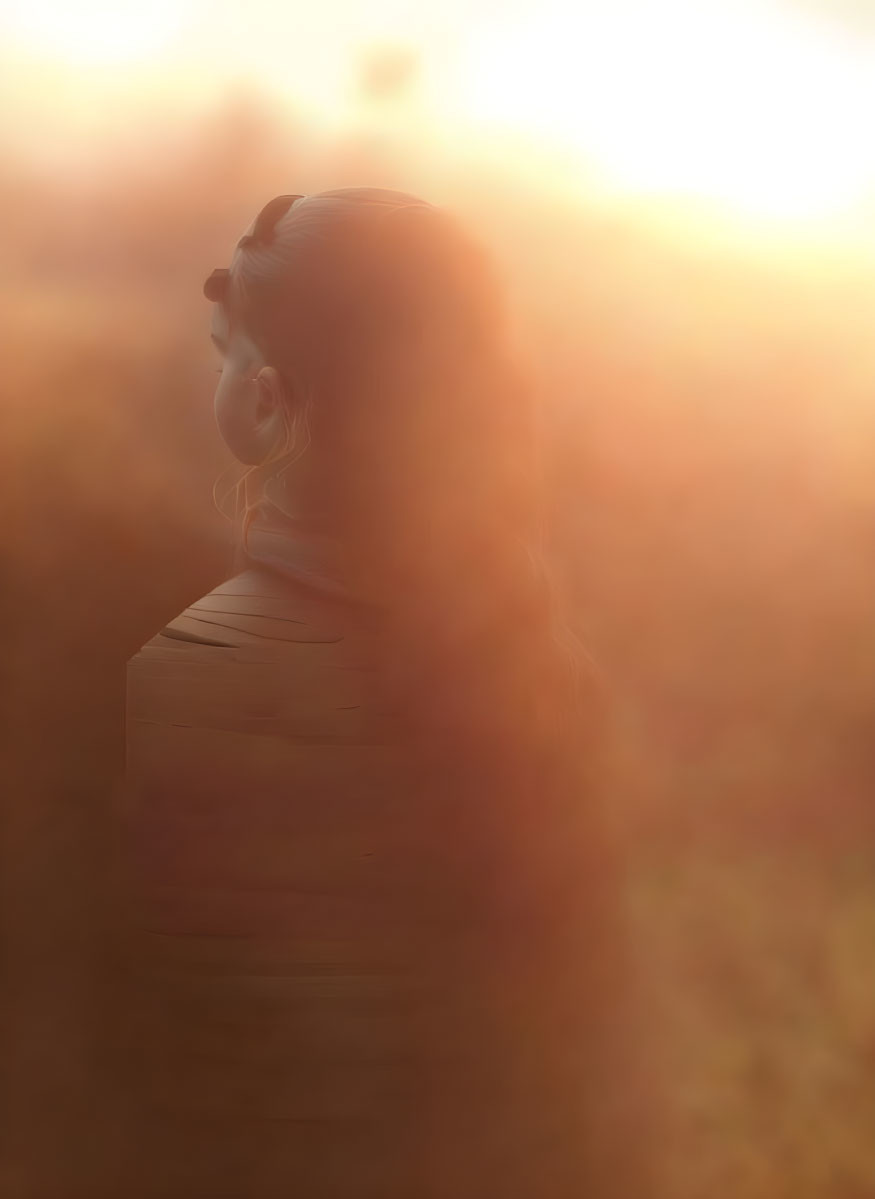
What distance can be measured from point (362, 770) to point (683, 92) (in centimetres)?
88

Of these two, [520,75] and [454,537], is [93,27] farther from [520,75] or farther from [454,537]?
[454,537]

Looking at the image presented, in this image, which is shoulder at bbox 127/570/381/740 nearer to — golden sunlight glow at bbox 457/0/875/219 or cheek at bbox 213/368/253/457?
cheek at bbox 213/368/253/457

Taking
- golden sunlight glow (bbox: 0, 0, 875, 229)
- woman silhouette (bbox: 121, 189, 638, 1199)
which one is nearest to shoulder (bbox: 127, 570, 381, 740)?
woman silhouette (bbox: 121, 189, 638, 1199)

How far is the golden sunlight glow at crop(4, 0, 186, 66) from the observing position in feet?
3.77

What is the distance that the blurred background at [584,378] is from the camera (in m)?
1.11

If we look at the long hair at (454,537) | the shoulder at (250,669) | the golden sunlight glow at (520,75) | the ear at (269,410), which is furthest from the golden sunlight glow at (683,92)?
the shoulder at (250,669)

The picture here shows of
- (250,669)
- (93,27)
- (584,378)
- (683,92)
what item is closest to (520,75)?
(683,92)

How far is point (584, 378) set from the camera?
1.15m

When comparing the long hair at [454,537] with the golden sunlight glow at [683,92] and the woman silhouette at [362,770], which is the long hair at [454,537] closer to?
the woman silhouette at [362,770]

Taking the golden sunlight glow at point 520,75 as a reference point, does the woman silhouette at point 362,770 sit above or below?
below

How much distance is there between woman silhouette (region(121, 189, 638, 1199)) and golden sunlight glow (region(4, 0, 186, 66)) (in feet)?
1.21

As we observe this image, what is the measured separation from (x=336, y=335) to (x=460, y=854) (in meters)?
0.54

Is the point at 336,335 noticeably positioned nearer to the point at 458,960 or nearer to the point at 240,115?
the point at 240,115

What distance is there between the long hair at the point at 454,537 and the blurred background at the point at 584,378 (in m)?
0.10
